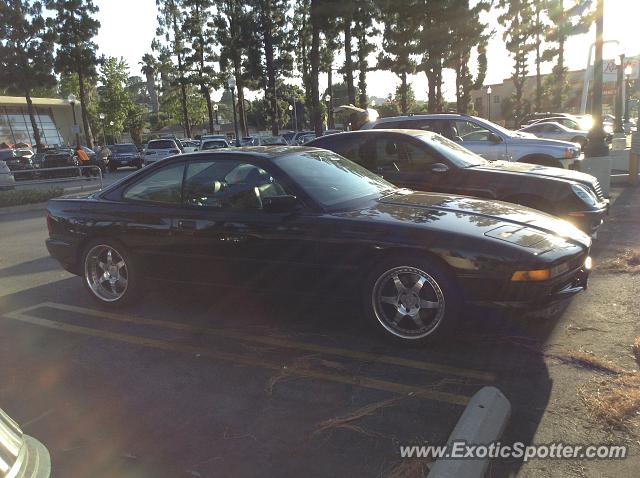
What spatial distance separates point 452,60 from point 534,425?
31387mm

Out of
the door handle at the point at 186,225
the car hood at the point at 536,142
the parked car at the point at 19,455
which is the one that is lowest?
the parked car at the point at 19,455

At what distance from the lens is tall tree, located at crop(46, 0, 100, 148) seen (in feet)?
126

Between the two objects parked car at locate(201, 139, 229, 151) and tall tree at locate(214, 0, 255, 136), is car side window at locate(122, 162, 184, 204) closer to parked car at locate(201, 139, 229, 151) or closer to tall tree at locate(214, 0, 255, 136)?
parked car at locate(201, 139, 229, 151)

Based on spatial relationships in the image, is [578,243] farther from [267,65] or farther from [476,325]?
[267,65]

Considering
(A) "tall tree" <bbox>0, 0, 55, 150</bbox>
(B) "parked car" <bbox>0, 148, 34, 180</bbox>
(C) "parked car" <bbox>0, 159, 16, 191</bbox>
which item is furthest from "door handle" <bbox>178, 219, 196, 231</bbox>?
(A) "tall tree" <bbox>0, 0, 55, 150</bbox>

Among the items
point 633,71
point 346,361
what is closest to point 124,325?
point 346,361

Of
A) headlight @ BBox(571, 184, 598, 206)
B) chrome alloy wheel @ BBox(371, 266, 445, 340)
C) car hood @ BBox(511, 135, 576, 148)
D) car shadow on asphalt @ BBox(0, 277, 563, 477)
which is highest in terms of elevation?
→ car hood @ BBox(511, 135, 576, 148)

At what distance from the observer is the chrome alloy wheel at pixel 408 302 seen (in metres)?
3.93

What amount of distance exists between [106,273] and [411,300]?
3189 mm

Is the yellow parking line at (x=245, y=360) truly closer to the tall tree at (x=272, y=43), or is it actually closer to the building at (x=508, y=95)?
the tall tree at (x=272, y=43)

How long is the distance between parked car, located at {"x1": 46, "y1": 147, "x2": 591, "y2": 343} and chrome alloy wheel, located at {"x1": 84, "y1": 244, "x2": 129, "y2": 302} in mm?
12

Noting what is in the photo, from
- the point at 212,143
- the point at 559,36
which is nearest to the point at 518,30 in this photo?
the point at 559,36

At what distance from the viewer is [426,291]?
3943mm

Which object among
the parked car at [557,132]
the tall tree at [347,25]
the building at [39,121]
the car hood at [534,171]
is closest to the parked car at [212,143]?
the tall tree at [347,25]
